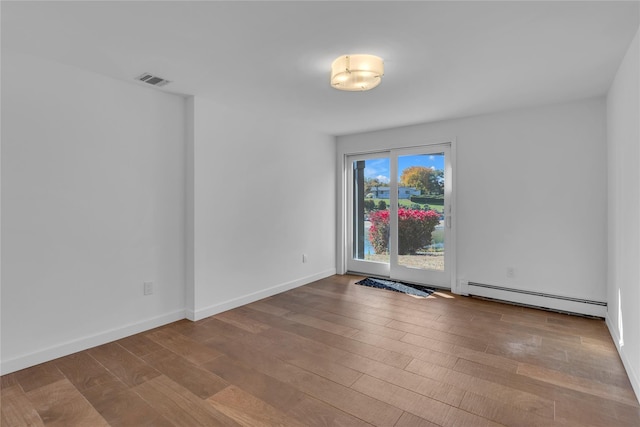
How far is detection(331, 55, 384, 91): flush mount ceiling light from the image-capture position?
93.5 inches

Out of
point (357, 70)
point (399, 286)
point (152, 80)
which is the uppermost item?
point (152, 80)

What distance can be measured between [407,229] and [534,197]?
159 centimetres

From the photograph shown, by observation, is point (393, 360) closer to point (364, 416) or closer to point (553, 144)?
point (364, 416)

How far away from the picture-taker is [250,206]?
3838 mm

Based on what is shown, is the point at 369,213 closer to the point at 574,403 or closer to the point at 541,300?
the point at 541,300

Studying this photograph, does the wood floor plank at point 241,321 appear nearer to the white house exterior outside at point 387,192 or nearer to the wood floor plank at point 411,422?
the wood floor plank at point 411,422

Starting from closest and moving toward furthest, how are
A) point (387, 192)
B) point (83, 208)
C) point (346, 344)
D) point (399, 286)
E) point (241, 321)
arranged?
point (83, 208) → point (346, 344) → point (241, 321) → point (399, 286) → point (387, 192)

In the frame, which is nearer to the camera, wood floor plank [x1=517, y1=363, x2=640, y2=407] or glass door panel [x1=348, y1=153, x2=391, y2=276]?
wood floor plank [x1=517, y1=363, x2=640, y2=407]

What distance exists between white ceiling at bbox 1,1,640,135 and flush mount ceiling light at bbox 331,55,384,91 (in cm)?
9

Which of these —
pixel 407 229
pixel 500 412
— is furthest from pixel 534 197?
pixel 500 412

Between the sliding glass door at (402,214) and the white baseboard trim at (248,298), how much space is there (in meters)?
0.92

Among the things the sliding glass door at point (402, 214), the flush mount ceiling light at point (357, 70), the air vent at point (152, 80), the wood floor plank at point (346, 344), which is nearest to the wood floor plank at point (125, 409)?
the wood floor plank at point (346, 344)

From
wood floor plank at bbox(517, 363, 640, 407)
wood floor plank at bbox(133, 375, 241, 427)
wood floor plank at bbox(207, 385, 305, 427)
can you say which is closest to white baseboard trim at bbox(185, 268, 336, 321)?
A: wood floor plank at bbox(133, 375, 241, 427)

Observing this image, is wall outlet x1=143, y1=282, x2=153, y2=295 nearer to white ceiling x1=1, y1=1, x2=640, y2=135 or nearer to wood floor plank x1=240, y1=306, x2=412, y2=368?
wood floor plank x1=240, y1=306, x2=412, y2=368
